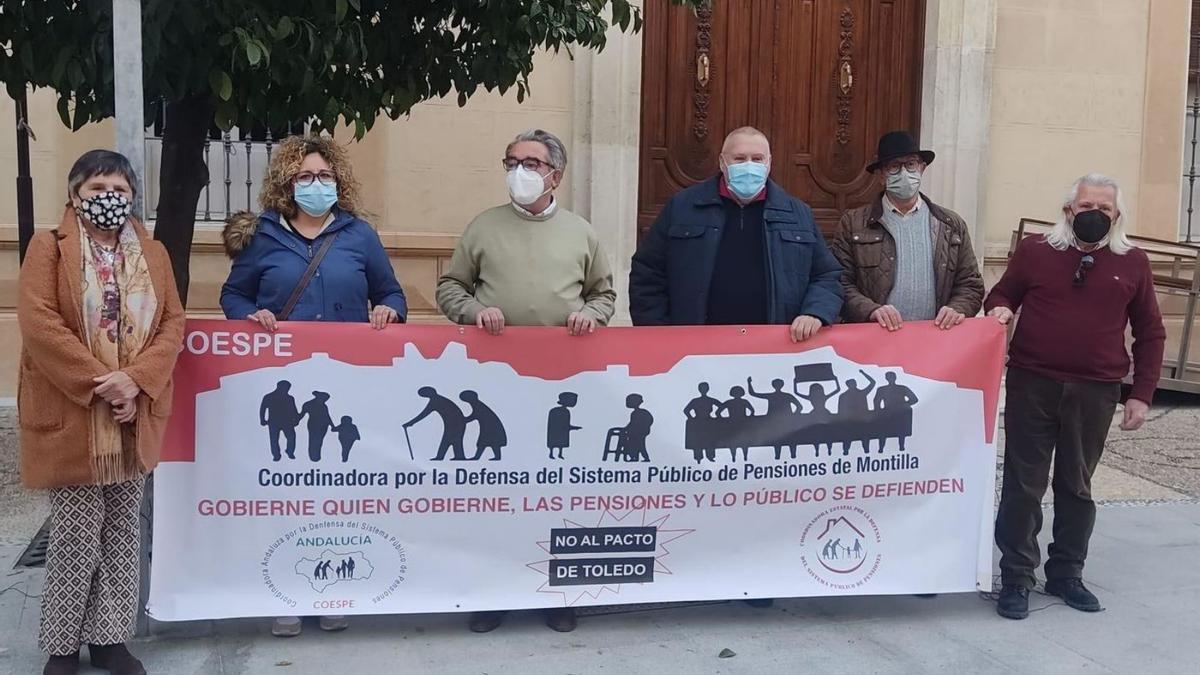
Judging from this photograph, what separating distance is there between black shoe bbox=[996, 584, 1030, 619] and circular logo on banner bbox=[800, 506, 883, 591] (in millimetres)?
520

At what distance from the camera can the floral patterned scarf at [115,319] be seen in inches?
139

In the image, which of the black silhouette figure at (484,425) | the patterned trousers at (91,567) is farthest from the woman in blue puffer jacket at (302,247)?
the patterned trousers at (91,567)

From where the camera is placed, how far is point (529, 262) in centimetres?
432

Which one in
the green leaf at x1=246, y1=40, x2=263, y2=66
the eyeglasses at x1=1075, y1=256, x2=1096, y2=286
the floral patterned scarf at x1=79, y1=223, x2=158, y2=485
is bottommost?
the floral patterned scarf at x1=79, y1=223, x2=158, y2=485


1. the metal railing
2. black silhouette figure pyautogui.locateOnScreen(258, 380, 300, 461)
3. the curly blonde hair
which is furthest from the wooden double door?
black silhouette figure pyautogui.locateOnScreen(258, 380, 300, 461)

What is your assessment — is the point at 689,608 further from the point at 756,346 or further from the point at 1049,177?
the point at 1049,177

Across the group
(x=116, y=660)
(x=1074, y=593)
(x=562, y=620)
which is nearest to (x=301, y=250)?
(x=116, y=660)

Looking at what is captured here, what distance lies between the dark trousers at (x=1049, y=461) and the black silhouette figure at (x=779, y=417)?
0.90 m

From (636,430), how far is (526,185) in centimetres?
96

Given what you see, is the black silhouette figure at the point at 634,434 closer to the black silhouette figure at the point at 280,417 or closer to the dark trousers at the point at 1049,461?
the black silhouette figure at the point at 280,417

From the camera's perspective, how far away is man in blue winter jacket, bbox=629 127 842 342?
4.51 metres

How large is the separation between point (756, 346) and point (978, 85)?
19.3 ft

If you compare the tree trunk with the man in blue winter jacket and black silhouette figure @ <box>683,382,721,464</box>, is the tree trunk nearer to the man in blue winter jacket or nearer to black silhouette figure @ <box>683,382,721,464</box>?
the man in blue winter jacket

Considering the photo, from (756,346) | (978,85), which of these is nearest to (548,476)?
(756,346)
